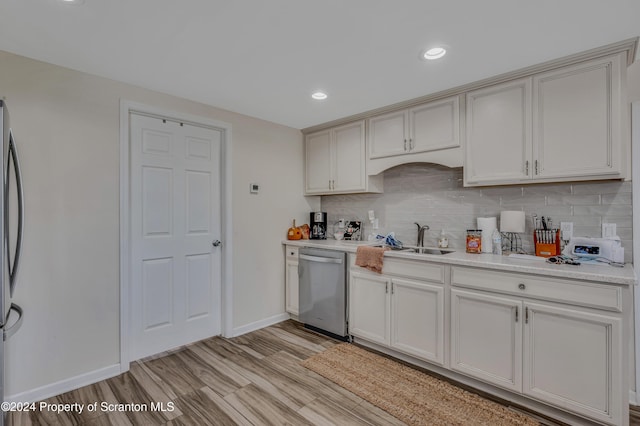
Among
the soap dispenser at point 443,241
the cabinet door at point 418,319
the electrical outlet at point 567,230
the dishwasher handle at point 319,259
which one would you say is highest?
the electrical outlet at point 567,230

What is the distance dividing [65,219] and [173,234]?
0.82m

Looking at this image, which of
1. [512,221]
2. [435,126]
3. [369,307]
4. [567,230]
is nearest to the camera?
[567,230]

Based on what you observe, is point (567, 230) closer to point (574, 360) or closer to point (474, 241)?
point (474, 241)

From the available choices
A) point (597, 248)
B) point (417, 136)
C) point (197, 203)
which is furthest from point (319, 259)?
point (597, 248)

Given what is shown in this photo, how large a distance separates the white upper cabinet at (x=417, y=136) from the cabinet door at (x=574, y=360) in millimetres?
1353

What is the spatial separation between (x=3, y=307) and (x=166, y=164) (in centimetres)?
168

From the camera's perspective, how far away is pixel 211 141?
125 inches

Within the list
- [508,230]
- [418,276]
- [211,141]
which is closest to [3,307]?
[211,141]

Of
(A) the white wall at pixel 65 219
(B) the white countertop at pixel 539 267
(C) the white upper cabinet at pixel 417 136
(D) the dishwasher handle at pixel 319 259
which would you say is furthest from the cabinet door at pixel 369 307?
(A) the white wall at pixel 65 219

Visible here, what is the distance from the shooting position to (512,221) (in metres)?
2.51

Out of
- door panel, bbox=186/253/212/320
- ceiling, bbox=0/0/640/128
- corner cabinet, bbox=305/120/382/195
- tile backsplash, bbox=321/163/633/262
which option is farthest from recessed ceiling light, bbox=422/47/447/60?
door panel, bbox=186/253/212/320

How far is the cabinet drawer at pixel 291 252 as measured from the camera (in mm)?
3629

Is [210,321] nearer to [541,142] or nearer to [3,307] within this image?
[3,307]

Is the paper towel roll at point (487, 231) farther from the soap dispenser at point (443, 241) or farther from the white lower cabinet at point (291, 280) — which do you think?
the white lower cabinet at point (291, 280)
